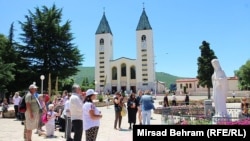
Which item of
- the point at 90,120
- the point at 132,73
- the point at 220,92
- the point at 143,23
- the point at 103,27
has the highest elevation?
the point at 143,23

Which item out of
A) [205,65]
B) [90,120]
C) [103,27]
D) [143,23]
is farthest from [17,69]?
[103,27]

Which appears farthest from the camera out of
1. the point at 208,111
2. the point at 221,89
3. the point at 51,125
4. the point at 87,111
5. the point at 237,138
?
the point at 208,111

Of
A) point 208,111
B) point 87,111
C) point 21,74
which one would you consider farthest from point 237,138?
point 21,74

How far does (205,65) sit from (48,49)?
24767 mm

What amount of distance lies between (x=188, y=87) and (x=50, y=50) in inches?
2927

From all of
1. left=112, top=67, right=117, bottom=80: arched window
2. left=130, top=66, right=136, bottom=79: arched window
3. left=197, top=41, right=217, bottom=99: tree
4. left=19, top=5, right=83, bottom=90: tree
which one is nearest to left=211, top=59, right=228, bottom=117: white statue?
left=19, top=5, right=83, bottom=90: tree

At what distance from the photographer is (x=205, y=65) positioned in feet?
171

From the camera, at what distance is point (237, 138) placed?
479 centimetres

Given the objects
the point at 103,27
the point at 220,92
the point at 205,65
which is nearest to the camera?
the point at 220,92

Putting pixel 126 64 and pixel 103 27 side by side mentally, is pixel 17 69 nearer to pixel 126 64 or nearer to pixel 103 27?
pixel 126 64

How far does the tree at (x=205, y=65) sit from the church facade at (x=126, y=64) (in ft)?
139

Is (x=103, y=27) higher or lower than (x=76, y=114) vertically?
higher

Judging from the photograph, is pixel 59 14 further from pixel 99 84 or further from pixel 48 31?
pixel 99 84

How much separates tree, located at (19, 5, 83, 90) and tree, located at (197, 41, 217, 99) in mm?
20442
